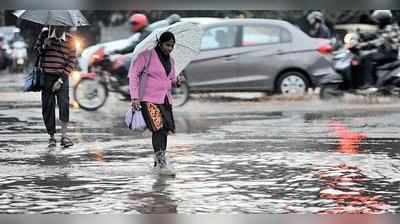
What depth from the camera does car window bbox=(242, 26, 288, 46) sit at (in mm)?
15406

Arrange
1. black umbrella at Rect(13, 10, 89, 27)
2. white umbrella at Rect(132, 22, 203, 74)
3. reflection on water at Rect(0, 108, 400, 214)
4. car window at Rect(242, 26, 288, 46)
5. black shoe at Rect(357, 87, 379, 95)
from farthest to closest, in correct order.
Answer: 1. car window at Rect(242, 26, 288, 46)
2. black shoe at Rect(357, 87, 379, 95)
3. black umbrella at Rect(13, 10, 89, 27)
4. white umbrella at Rect(132, 22, 203, 74)
5. reflection on water at Rect(0, 108, 400, 214)

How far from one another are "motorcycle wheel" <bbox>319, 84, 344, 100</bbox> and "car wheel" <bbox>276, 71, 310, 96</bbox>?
305mm

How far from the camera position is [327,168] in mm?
8438

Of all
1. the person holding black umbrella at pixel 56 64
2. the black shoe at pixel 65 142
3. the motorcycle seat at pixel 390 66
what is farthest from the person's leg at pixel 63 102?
the motorcycle seat at pixel 390 66

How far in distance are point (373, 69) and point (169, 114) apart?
26.7 feet

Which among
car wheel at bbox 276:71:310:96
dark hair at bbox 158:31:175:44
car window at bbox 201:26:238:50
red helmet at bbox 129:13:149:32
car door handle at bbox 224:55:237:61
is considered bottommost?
car wheel at bbox 276:71:310:96

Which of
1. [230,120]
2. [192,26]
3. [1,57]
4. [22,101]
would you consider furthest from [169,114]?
[1,57]

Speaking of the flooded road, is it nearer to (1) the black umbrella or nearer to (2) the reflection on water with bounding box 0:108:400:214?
(2) the reflection on water with bounding box 0:108:400:214

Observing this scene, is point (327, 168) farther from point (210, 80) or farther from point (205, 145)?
point (210, 80)

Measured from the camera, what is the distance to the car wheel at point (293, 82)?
15.3 meters

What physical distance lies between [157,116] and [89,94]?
21.8 feet

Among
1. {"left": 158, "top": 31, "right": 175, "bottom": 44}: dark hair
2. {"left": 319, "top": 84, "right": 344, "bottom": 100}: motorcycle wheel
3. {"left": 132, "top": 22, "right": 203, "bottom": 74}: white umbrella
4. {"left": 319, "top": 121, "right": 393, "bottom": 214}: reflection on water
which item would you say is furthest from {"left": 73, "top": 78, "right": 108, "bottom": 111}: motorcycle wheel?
{"left": 158, "top": 31, "right": 175, "bottom": 44}: dark hair

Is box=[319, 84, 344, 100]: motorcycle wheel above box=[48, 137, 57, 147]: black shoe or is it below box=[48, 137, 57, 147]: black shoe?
above

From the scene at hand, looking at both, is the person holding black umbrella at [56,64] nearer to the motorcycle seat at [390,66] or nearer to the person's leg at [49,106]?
the person's leg at [49,106]
